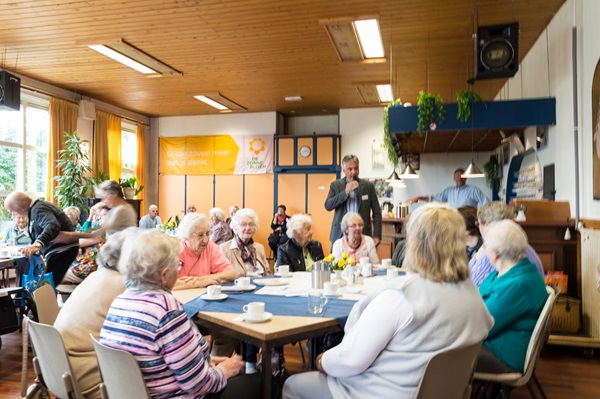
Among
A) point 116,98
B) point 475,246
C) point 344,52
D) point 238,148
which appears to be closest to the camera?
point 475,246

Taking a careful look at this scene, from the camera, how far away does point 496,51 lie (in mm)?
4848

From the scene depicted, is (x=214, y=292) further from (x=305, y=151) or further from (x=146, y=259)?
(x=305, y=151)

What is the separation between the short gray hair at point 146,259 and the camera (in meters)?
1.87

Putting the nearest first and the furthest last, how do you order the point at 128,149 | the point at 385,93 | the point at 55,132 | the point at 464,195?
the point at 464,195 → the point at 55,132 → the point at 385,93 → the point at 128,149

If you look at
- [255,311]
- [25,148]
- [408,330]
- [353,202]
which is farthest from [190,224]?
[25,148]

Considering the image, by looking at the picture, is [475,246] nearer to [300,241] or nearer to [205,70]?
[300,241]

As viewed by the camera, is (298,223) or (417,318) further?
(298,223)

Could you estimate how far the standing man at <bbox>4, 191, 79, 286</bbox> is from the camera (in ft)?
15.1

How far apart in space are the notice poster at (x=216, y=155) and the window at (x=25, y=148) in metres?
3.51

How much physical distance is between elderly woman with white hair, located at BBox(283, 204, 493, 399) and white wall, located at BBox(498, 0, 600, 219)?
10.7 ft

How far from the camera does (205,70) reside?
8.14 m

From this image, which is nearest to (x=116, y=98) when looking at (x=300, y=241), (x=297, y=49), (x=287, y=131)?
(x=287, y=131)

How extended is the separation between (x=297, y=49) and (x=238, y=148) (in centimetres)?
528

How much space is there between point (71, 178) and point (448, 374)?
8.77m
